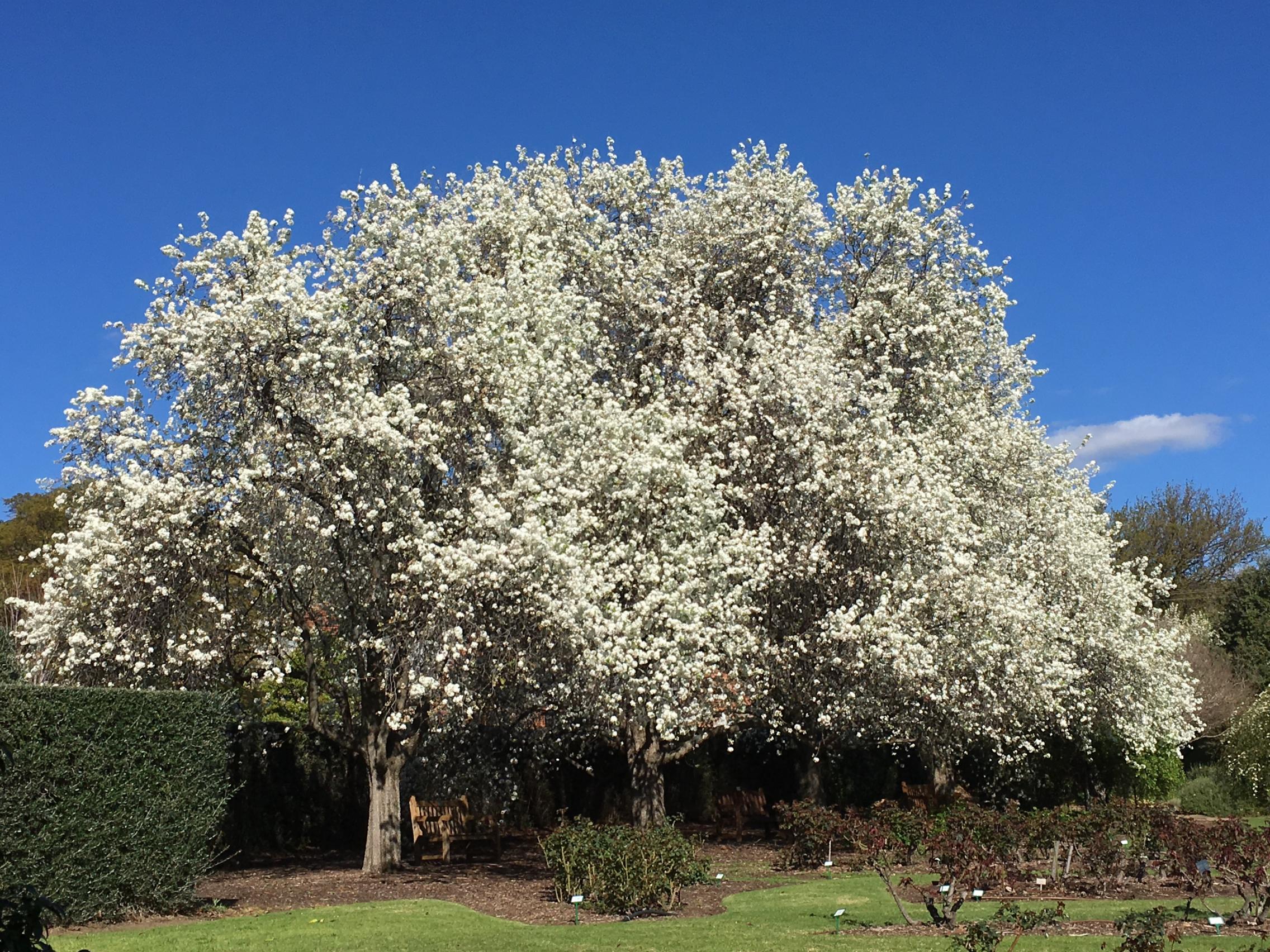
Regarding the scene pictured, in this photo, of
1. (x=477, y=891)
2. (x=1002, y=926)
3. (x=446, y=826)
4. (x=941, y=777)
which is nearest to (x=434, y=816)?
(x=446, y=826)

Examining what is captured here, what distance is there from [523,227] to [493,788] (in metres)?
9.59

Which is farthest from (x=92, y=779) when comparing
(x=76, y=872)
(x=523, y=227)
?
(x=523, y=227)

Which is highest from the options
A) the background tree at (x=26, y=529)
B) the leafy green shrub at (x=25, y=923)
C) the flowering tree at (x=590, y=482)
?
the background tree at (x=26, y=529)

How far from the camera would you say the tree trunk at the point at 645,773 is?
64.5ft

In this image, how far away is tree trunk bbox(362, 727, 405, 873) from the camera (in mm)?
16766

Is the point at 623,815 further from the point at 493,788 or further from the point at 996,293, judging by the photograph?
the point at 996,293

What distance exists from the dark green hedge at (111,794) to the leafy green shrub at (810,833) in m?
8.51

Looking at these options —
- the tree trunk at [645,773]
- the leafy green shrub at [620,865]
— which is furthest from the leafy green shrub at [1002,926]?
the tree trunk at [645,773]

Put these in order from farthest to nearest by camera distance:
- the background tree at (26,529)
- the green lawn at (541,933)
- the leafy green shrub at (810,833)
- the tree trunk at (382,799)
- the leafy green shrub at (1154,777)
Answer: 1. the background tree at (26,529)
2. the leafy green shrub at (1154,777)
3. the leafy green shrub at (810,833)
4. the tree trunk at (382,799)
5. the green lawn at (541,933)

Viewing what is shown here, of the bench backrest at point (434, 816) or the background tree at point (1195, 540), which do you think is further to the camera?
the background tree at point (1195, 540)

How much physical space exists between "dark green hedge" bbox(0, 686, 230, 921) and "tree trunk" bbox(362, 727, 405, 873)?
9.75 ft

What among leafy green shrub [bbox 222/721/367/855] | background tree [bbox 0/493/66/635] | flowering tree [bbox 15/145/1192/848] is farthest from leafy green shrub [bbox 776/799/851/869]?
background tree [bbox 0/493/66/635]

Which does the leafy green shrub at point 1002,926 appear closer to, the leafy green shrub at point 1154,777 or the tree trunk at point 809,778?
the tree trunk at point 809,778

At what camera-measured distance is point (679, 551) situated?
653 inches
